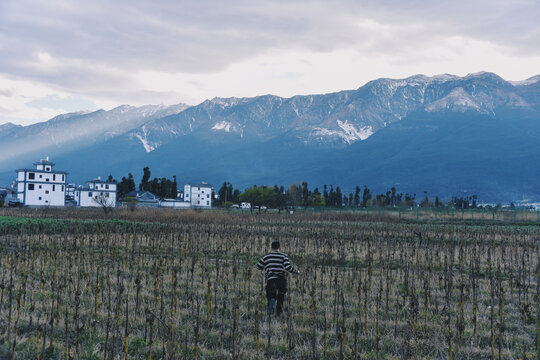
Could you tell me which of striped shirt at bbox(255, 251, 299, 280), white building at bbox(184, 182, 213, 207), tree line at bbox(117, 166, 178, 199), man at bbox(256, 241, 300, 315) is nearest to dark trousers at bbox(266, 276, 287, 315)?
man at bbox(256, 241, 300, 315)

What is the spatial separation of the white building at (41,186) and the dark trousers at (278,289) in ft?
253

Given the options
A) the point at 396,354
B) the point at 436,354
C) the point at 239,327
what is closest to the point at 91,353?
the point at 239,327

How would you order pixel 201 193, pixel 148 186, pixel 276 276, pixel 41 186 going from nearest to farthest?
1. pixel 276 276
2. pixel 41 186
3. pixel 148 186
4. pixel 201 193

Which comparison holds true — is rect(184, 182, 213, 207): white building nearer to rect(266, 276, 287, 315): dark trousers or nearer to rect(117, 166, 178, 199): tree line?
rect(117, 166, 178, 199): tree line

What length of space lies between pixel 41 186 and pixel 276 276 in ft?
260

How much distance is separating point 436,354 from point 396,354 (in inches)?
27.4

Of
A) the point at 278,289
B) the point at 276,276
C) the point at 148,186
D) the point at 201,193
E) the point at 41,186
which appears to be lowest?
the point at 278,289

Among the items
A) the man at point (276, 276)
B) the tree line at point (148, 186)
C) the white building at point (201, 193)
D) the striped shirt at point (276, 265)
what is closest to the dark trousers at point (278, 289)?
the man at point (276, 276)

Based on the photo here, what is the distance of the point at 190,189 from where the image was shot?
128000 mm

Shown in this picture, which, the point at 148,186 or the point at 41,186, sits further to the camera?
the point at 148,186

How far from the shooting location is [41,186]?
79.1m

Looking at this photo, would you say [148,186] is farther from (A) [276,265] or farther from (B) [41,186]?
(A) [276,265]

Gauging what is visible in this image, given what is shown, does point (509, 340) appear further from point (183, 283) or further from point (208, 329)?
point (183, 283)

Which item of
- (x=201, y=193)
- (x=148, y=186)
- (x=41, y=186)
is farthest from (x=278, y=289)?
(x=201, y=193)
